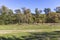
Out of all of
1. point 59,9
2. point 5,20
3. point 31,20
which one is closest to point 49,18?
point 31,20

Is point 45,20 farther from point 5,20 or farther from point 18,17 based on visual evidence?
point 5,20

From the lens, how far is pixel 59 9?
96.2 metres

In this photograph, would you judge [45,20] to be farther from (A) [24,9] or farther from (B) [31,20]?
(A) [24,9]

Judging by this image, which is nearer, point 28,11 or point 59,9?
point 28,11

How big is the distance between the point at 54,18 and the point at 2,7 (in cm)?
2113

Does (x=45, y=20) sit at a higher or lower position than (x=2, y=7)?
lower

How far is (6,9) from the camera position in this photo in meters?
72.8

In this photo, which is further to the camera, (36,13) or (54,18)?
(36,13)

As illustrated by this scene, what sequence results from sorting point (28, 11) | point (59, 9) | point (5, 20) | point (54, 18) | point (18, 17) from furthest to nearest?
point (59, 9), point (28, 11), point (54, 18), point (18, 17), point (5, 20)

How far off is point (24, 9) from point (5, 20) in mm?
17816

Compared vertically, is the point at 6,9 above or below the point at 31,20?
above

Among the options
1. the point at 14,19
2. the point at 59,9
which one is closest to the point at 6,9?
the point at 14,19

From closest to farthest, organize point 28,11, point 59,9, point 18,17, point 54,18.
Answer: point 18,17
point 54,18
point 28,11
point 59,9

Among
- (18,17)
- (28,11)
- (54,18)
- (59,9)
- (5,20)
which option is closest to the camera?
(5,20)
